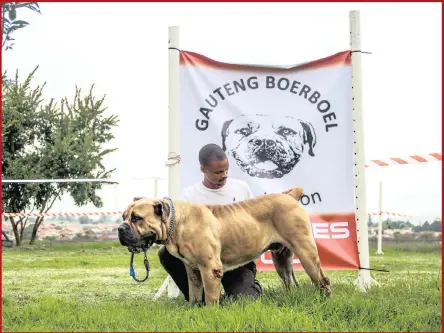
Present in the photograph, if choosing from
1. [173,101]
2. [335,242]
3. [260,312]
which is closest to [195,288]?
[260,312]

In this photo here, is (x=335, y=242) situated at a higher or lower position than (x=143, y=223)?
lower

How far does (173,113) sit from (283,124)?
42.8 inches

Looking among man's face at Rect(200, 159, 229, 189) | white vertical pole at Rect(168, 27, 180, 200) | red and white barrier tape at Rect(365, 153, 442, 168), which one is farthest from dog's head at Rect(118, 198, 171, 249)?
red and white barrier tape at Rect(365, 153, 442, 168)

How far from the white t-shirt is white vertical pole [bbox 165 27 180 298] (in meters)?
0.21

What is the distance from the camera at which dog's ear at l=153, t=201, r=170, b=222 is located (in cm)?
405

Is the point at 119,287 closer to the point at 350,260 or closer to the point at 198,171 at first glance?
the point at 198,171

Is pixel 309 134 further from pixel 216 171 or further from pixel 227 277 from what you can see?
pixel 227 277

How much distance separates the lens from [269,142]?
5742mm

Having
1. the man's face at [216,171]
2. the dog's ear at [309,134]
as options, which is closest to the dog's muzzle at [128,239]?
the man's face at [216,171]

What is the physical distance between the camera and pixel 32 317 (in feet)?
14.7

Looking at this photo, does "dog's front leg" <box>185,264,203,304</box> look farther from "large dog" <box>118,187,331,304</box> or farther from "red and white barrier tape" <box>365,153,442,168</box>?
"red and white barrier tape" <box>365,153,442,168</box>

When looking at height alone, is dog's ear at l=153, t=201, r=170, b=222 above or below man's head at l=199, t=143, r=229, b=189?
below

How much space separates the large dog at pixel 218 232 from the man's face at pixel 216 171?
15.0 inches

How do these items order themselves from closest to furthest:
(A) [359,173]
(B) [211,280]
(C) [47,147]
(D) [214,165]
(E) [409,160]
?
(B) [211,280] → (D) [214,165] → (A) [359,173] → (E) [409,160] → (C) [47,147]
